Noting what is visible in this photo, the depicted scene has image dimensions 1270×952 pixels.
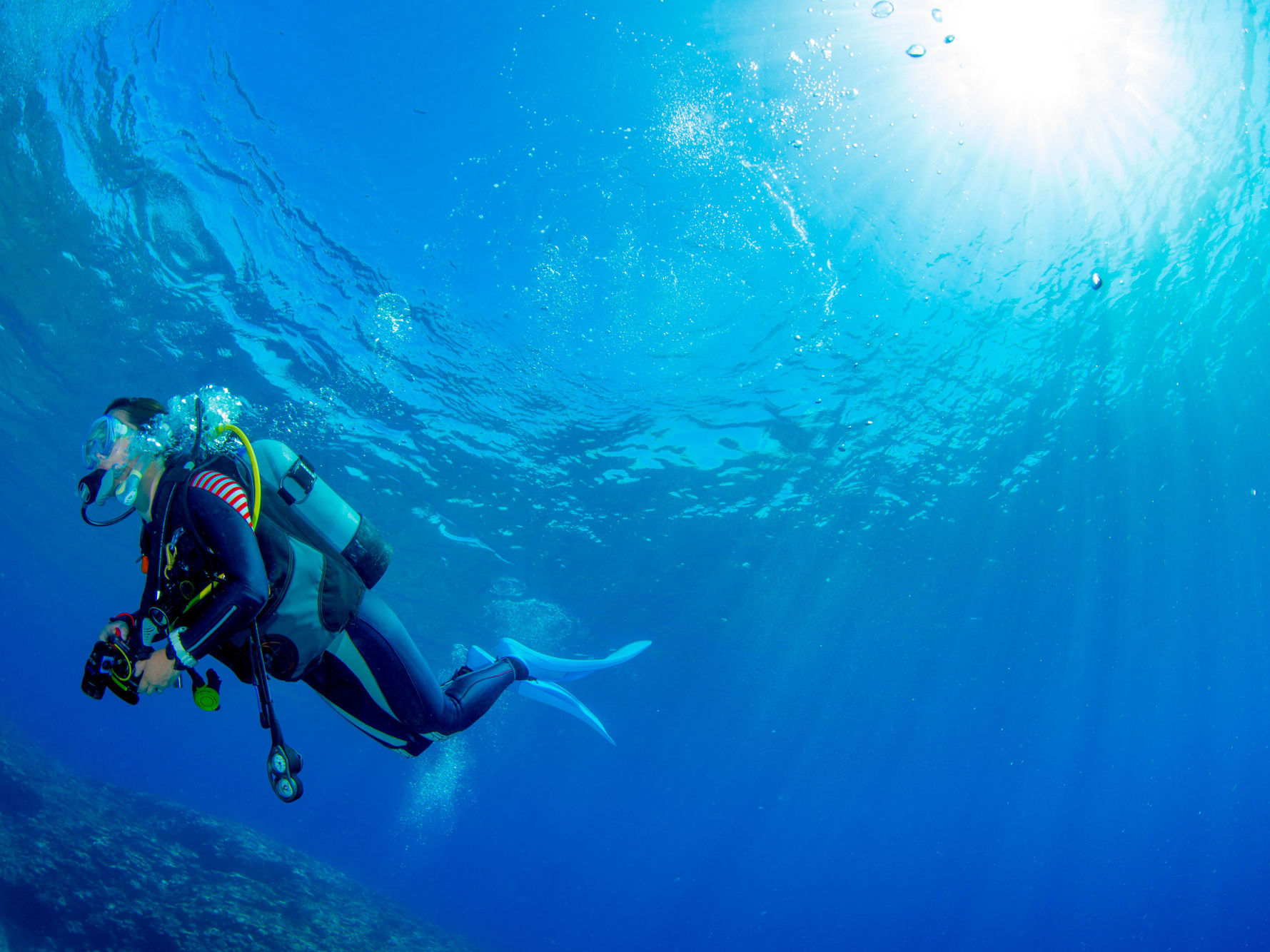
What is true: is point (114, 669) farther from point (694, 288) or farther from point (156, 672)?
point (694, 288)

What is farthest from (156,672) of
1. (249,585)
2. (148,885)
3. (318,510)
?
(148,885)

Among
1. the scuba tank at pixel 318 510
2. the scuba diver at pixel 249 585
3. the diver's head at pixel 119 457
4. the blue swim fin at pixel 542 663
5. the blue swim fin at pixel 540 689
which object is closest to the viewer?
the scuba diver at pixel 249 585

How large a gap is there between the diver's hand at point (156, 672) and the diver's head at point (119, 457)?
104 centimetres

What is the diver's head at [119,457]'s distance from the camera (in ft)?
10.2

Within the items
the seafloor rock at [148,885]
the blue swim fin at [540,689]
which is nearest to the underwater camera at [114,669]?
the blue swim fin at [540,689]

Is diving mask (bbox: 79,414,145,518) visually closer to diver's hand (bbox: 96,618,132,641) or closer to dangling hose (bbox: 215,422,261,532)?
dangling hose (bbox: 215,422,261,532)

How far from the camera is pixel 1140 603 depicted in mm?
23797

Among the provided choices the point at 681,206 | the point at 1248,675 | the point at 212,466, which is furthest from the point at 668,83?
the point at 1248,675

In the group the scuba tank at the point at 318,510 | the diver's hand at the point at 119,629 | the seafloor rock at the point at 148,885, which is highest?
the scuba tank at the point at 318,510

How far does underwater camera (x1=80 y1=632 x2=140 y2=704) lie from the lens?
2346 mm

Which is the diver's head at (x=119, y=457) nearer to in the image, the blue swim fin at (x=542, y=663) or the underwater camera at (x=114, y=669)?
the underwater camera at (x=114, y=669)

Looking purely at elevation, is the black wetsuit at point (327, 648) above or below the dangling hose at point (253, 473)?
below

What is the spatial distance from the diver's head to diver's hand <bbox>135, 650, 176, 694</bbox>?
3.42 ft

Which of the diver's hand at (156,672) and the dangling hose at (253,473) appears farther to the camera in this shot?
the dangling hose at (253,473)
